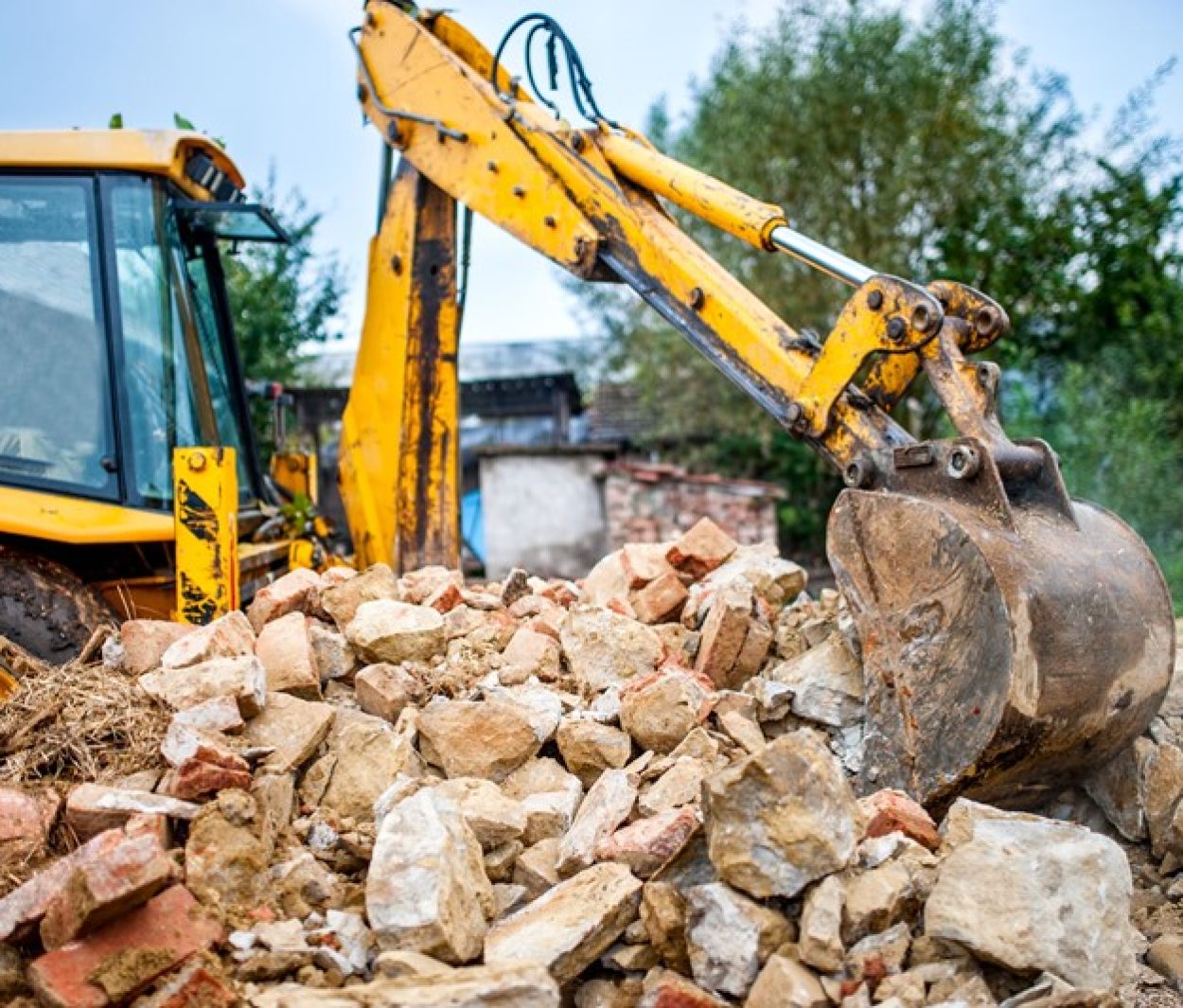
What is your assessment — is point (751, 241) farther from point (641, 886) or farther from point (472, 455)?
point (472, 455)

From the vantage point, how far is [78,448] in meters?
3.61

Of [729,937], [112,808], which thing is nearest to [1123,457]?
[729,937]

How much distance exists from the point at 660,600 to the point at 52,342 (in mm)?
2289

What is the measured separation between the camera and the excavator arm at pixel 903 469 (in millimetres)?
2545

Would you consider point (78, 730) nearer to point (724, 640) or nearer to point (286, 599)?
point (286, 599)

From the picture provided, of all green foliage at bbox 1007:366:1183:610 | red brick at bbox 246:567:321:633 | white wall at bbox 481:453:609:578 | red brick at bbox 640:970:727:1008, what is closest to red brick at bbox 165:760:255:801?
red brick at bbox 246:567:321:633

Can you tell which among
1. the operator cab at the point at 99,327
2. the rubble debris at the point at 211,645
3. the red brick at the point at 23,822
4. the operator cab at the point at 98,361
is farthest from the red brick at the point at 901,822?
the operator cab at the point at 99,327

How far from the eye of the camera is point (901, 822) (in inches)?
91.8

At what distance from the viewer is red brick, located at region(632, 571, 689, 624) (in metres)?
3.64

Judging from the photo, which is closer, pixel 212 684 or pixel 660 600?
pixel 212 684

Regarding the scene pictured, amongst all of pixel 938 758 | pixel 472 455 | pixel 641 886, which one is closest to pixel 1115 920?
pixel 938 758

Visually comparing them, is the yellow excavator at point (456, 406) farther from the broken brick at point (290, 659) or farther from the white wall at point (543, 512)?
the white wall at point (543, 512)

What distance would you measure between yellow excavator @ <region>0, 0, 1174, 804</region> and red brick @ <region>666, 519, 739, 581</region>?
0.72 m

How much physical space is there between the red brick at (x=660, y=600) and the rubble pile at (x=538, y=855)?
1.61ft
